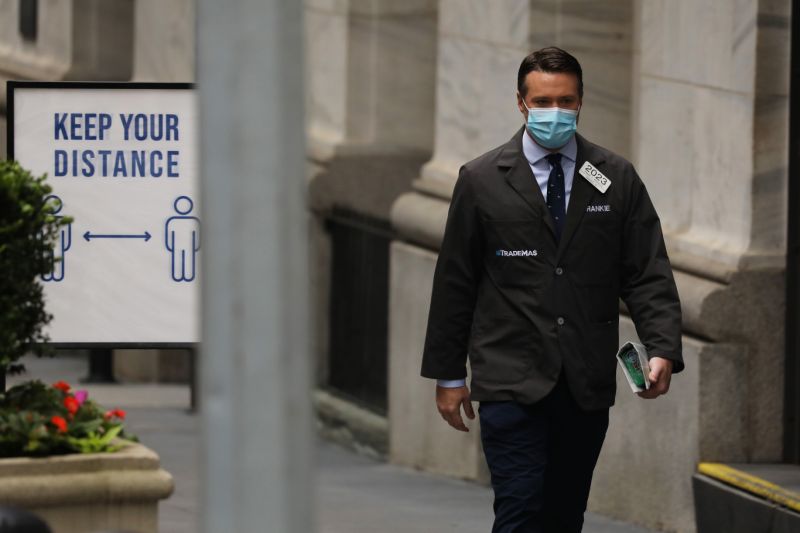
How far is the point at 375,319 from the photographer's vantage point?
13109 mm

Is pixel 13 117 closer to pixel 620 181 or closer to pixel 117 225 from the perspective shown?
pixel 117 225

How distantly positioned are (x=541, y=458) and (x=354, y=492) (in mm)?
4752

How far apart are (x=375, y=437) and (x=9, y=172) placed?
6.14 meters

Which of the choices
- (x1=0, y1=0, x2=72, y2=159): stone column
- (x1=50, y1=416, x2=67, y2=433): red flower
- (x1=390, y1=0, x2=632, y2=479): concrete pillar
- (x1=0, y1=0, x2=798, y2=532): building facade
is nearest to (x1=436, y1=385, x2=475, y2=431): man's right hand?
(x1=0, y1=0, x2=798, y2=532): building facade

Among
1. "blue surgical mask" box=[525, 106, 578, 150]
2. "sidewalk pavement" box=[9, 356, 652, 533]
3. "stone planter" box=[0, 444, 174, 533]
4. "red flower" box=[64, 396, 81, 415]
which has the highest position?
"blue surgical mask" box=[525, 106, 578, 150]

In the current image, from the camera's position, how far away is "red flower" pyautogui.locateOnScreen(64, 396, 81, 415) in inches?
278

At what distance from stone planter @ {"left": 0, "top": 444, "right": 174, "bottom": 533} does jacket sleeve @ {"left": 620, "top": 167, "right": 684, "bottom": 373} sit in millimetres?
1716

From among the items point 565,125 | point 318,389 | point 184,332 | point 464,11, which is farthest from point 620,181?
point 318,389

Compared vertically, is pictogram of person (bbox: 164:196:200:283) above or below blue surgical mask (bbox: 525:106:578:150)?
below


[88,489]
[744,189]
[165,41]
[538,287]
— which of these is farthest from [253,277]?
[165,41]

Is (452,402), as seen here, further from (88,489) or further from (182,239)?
(182,239)

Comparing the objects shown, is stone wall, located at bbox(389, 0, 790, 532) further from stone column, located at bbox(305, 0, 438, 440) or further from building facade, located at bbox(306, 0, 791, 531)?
stone column, located at bbox(305, 0, 438, 440)

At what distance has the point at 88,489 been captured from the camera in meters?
6.79

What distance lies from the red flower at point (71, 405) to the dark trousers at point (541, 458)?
1496 millimetres
